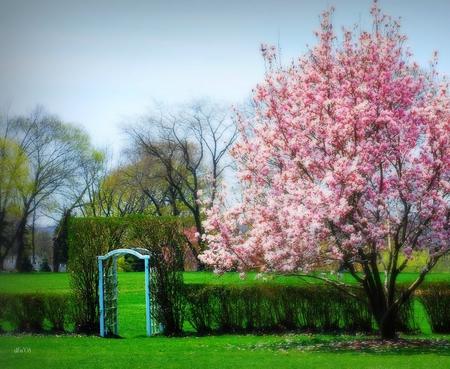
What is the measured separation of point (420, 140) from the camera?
7.15 meters

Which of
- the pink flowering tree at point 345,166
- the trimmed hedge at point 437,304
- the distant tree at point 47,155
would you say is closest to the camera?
the pink flowering tree at point 345,166

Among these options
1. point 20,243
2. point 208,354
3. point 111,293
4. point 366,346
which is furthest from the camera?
point 20,243

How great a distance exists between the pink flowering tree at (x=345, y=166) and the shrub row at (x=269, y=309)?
4.51 ft

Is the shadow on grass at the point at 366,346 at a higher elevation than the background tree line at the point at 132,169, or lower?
lower

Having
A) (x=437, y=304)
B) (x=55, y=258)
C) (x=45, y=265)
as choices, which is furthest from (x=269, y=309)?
(x=45, y=265)

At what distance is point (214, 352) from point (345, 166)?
8.21 ft

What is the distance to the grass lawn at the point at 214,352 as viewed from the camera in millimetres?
6051

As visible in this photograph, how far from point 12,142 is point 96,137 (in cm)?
986

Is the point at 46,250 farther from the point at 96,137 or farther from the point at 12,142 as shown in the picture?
the point at 12,142

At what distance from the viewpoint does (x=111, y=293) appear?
31.1ft

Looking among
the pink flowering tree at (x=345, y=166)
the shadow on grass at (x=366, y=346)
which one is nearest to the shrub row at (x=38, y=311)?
the pink flowering tree at (x=345, y=166)

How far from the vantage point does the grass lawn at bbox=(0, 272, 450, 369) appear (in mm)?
6051

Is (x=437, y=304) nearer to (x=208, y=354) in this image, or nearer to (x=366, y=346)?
(x=366, y=346)

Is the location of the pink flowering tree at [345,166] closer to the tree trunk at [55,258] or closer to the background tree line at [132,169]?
the background tree line at [132,169]
